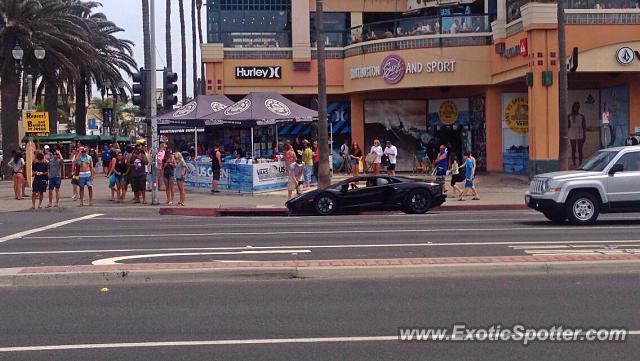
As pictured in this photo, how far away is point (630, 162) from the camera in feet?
59.6

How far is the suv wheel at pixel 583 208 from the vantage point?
1794 centimetres

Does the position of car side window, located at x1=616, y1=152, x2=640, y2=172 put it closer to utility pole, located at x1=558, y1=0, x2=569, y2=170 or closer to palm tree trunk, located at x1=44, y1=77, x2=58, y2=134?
utility pole, located at x1=558, y1=0, x2=569, y2=170

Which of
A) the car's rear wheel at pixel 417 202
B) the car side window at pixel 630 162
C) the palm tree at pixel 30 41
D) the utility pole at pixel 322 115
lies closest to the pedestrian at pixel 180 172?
the utility pole at pixel 322 115

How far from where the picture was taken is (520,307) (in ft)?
30.5

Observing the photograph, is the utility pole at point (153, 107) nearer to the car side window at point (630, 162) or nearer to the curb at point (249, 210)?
the curb at point (249, 210)

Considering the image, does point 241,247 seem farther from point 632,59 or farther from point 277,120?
point 632,59

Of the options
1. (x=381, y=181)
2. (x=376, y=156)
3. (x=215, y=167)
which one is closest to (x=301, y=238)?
(x=381, y=181)

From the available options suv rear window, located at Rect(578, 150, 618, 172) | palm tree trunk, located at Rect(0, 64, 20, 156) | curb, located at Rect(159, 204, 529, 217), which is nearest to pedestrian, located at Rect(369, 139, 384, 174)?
curb, located at Rect(159, 204, 529, 217)

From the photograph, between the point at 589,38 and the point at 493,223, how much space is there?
47.9 feet

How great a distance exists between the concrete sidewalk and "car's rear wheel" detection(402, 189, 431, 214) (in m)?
1.90

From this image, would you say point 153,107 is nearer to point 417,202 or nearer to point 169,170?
point 169,170

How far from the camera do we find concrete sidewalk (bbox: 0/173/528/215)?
25234 mm

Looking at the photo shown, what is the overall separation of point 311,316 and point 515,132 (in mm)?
29090

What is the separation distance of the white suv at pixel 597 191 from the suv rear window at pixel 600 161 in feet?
0.32
